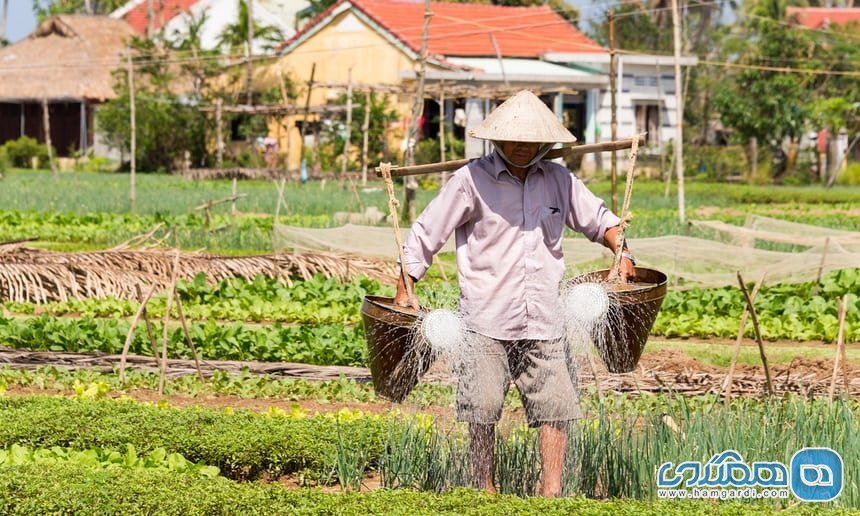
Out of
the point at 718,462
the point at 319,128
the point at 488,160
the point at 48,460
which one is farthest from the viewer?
the point at 319,128

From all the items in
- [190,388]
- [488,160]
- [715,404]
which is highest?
[488,160]

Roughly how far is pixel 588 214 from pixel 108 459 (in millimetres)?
2339

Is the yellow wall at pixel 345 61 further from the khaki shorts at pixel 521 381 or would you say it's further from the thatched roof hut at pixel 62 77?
the khaki shorts at pixel 521 381

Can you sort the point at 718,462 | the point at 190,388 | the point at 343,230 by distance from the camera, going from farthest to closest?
the point at 343,230 → the point at 190,388 → the point at 718,462

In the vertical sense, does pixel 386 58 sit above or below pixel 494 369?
above

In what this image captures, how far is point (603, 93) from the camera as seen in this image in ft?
109

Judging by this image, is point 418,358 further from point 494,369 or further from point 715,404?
point 715,404

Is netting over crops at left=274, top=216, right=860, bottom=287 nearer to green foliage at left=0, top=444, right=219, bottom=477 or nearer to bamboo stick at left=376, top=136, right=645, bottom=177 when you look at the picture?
bamboo stick at left=376, top=136, right=645, bottom=177

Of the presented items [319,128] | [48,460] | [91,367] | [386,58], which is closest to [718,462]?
[48,460]

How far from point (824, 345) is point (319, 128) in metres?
21.6

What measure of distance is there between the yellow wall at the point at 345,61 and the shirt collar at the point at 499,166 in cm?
2629

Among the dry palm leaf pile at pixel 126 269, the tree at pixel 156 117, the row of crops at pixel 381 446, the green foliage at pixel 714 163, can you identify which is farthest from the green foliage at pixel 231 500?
the green foliage at pixel 714 163

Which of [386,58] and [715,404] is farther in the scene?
[386,58]

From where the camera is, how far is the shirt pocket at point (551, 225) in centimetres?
522
